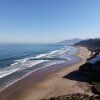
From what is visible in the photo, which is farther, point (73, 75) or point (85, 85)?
point (73, 75)

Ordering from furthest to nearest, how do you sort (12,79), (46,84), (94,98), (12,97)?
1. (12,79)
2. (46,84)
3. (12,97)
4. (94,98)

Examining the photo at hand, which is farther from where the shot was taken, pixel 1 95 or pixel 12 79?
pixel 12 79

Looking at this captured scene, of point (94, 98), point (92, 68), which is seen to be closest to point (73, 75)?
point (92, 68)

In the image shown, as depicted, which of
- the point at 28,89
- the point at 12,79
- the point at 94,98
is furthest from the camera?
the point at 12,79

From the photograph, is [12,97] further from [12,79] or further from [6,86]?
[12,79]

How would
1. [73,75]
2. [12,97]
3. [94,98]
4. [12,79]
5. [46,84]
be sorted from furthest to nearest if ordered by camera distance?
[73,75]
[12,79]
[46,84]
[12,97]
[94,98]

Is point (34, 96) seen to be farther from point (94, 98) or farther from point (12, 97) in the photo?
point (94, 98)

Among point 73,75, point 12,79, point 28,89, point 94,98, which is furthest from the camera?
point 73,75

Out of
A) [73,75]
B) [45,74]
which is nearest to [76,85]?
[73,75]
